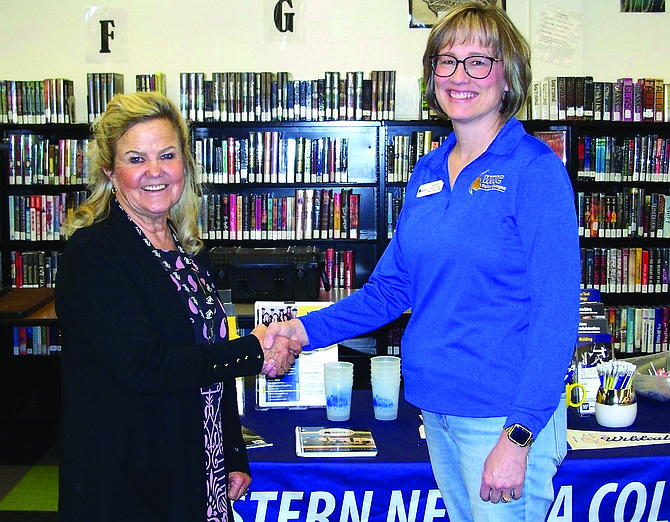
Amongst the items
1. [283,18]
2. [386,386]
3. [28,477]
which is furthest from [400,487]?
[283,18]

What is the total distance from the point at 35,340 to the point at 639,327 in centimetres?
421

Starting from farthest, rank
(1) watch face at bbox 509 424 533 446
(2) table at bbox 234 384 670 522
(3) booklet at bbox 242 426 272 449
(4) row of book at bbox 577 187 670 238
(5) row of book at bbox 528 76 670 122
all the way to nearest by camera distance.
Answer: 1. (4) row of book at bbox 577 187 670 238
2. (5) row of book at bbox 528 76 670 122
3. (3) booklet at bbox 242 426 272 449
4. (2) table at bbox 234 384 670 522
5. (1) watch face at bbox 509 424 533 446

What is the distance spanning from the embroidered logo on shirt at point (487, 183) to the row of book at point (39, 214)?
4.26 m

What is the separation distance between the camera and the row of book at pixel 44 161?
17.1 ft

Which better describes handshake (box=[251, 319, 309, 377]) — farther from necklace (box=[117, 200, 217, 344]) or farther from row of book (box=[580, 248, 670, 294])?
row of book (box=[580, 248, 670, 294])

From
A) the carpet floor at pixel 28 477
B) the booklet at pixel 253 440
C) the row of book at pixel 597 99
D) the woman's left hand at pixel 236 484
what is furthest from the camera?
the row of book at pixel 597 99

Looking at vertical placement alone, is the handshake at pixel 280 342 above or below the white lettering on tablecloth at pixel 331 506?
above

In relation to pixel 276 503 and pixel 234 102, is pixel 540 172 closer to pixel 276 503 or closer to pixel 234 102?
pixel 276 503

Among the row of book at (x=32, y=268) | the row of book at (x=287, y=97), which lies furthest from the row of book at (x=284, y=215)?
the row of book at (x=32, y=268)

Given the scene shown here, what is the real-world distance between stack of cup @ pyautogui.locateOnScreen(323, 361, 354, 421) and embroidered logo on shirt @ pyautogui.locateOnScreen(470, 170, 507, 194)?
0.92 m

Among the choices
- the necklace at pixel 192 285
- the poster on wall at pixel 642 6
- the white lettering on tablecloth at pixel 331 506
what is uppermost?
the poster on wall at pixel 642 6

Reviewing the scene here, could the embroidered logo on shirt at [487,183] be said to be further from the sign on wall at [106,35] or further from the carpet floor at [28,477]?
the sign on wall at [106,35]

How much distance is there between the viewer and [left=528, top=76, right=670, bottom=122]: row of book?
5090 millimetres

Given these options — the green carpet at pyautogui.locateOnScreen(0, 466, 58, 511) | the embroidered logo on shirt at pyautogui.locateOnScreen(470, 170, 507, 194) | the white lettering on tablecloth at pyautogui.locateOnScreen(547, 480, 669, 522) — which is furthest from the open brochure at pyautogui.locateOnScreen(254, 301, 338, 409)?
the green carpet at pyautogui.locateOnScreen(0, 466, 58, 511)
